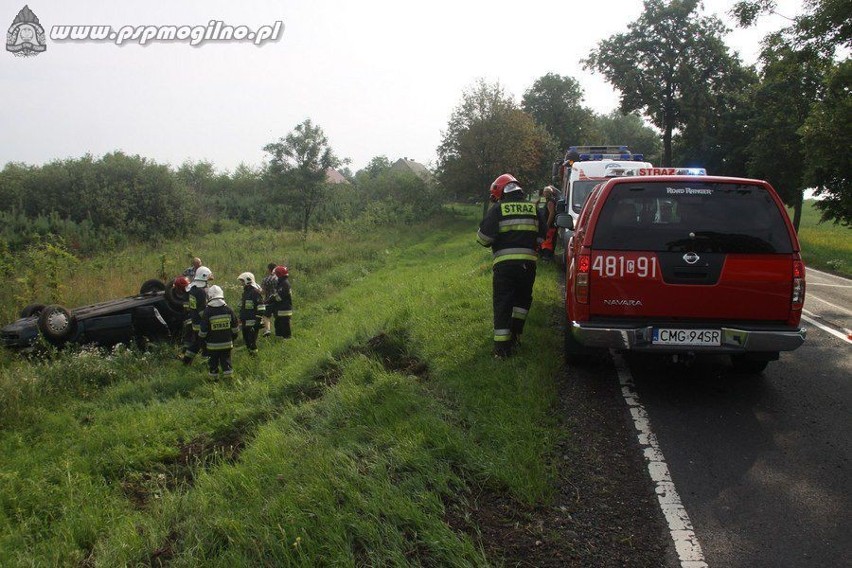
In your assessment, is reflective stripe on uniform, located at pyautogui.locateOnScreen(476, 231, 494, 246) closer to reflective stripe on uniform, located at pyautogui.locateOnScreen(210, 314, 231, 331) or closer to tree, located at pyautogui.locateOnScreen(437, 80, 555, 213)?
reflective stripe on uniform, located at pyautogui.locateOnScreen(210, 314, 231, 331)

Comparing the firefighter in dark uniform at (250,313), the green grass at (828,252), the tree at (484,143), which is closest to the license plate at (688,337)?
the firefighter in dark uniform at (250,313)

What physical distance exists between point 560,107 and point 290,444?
53032 mm

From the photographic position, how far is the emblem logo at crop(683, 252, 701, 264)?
5.05 m

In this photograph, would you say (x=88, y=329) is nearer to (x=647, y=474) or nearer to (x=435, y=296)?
(x=435, y=296)

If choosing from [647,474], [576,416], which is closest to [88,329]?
[576,416]

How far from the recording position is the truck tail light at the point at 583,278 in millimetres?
5215

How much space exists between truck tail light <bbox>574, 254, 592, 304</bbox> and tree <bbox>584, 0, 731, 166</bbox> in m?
34.1

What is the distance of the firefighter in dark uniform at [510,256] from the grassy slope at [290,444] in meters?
0.34

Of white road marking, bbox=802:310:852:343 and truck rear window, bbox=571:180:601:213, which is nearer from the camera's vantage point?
white road marking, bbox=802:310:852:343

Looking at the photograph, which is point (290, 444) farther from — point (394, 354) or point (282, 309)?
point (282, 309)

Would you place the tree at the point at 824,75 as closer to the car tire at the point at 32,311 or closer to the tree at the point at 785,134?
the tree at the point at 785,134

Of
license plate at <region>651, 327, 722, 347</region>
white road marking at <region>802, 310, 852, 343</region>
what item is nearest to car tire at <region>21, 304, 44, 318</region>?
license plate at <region>651, 327, 722, 347</region>

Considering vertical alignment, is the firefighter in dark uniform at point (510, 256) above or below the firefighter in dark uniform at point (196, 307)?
above

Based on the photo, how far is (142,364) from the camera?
33.3 feet
